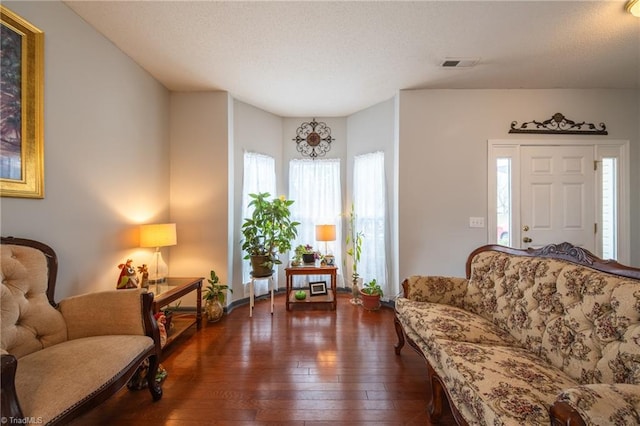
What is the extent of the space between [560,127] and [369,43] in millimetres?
2601

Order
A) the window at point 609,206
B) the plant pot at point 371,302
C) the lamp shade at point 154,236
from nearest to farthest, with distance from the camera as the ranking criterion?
1. the lamp shade at point 154,236
2. the window at point 609,206
3. the plant pot at point 371,302

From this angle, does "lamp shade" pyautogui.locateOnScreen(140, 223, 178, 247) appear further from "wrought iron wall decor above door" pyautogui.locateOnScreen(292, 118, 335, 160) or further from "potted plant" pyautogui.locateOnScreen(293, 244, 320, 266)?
"wrought iron wall decor above door" pyautogui.locateOnScreen(292, 118, 335, 160)

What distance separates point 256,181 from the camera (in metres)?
3.67

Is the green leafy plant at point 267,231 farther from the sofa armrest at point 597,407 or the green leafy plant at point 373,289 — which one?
the sofa armrest at point 597,407

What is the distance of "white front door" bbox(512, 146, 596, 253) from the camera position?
2996 millimetres

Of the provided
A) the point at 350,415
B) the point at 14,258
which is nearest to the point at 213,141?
the point at 14,258

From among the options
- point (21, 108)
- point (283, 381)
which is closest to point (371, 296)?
point (283, 381)

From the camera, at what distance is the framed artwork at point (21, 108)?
1.51 meters

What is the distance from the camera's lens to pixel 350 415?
5.09ft

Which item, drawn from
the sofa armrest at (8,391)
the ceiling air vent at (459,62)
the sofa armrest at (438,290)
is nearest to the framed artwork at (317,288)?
the sofa armrest at (438,290)

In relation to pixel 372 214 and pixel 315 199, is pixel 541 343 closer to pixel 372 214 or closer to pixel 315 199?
pixel 372 214

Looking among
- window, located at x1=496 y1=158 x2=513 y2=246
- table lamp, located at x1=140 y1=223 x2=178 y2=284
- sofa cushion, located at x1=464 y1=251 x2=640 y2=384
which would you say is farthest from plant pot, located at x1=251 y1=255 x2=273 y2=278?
window, located at x1=496 y1=158 x2=513 y2=246

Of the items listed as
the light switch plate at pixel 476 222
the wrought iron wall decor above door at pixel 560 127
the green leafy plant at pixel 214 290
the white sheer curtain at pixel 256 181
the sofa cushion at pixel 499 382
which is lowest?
the green leafy plant at pixel 214 290

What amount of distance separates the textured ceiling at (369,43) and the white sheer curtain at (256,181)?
922 mm
